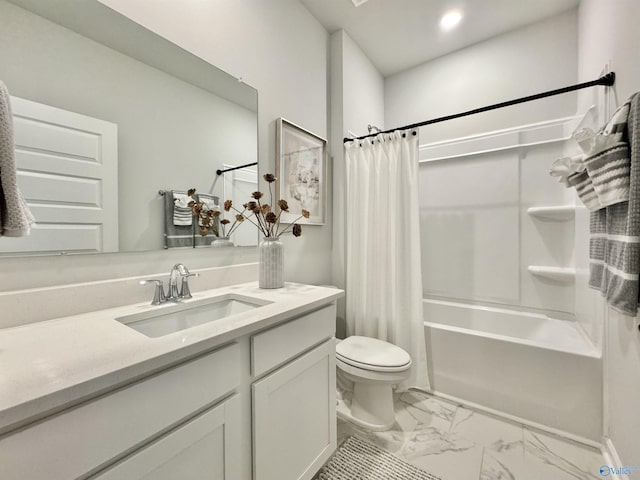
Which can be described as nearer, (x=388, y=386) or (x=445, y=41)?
(x=388, y=386)

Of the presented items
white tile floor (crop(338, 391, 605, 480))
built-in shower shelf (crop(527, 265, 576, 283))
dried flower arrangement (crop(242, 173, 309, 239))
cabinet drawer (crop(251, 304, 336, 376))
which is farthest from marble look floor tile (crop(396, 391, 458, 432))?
dried flower arrangement (crop(242, 173, 309, 239))

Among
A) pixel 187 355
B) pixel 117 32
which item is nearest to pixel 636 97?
pixel 187 355

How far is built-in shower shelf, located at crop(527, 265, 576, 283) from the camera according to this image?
2.01m

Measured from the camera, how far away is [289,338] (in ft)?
3.39

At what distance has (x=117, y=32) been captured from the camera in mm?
1031

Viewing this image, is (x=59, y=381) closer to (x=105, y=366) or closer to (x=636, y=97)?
(x=105, y=366)

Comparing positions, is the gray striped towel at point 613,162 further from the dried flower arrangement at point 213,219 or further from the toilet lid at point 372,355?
the dried flower arrangement at point 213,219

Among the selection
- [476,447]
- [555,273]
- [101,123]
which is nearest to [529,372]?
[476,447]

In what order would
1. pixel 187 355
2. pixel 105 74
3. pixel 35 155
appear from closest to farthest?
pixel 187 355 < pixel 35 155 < pixel 105 74

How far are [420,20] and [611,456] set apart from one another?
9.47ft

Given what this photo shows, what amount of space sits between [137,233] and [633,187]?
70.1 inches

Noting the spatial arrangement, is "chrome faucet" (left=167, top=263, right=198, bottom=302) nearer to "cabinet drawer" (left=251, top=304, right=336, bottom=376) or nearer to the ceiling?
"cabinet drawer" (left=251, top=304, right=336, bottom=376)

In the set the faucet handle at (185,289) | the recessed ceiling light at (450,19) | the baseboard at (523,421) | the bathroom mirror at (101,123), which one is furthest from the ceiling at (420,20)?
the baseboard at (523,421)

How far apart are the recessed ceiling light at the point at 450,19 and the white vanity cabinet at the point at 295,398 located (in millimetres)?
2315
